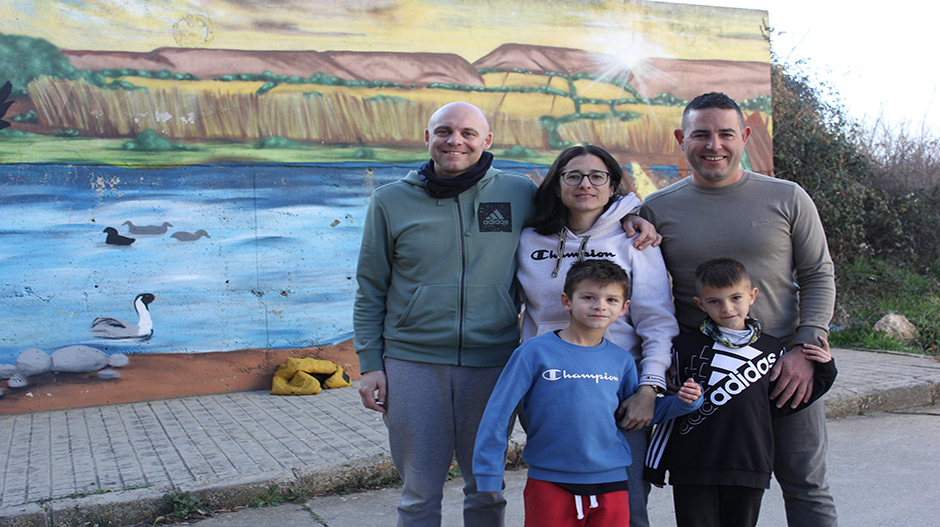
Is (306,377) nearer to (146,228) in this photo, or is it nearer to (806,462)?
(146,228)

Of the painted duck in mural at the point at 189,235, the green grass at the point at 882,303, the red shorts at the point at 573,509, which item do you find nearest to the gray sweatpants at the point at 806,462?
the red shorts at the point at 573,509

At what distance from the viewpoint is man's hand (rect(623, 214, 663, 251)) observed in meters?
2.68

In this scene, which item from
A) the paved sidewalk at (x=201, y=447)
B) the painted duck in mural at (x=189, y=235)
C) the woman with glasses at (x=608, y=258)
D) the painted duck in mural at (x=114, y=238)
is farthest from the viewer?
the painted duck in mural at (x=189, y=235)

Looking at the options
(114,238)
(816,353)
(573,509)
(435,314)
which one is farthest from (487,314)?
(114,238)

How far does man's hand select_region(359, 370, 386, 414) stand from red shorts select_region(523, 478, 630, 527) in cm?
78

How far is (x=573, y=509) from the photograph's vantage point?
97.7 inches

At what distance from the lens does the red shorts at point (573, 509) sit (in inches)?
96.8

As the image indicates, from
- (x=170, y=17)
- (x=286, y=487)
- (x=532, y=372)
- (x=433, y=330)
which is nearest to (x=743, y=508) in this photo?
(x=532, y=372)

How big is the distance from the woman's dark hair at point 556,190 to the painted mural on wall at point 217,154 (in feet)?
14.7

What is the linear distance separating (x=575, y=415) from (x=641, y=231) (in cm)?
78

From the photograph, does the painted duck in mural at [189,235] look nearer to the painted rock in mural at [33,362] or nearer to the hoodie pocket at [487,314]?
the painted rock in mural at [33,362]

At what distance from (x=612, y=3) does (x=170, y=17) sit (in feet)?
15.7

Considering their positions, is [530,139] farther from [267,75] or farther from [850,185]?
[850,185]

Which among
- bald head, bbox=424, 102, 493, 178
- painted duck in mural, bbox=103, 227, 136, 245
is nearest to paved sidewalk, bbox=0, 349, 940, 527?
painted duck in mural, bbox=103, 227, 136, 245
